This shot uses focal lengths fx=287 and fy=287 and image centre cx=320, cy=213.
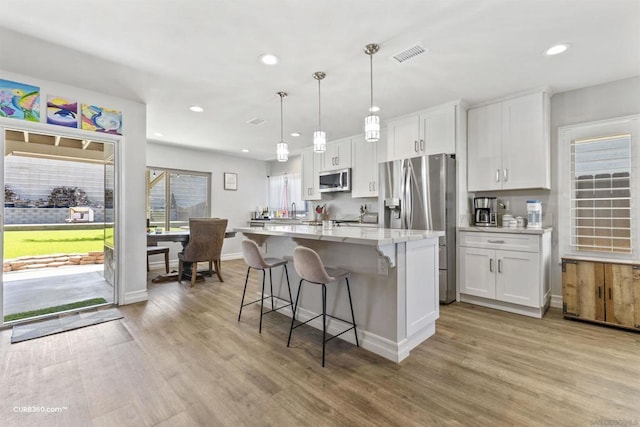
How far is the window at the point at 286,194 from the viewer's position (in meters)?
7.01

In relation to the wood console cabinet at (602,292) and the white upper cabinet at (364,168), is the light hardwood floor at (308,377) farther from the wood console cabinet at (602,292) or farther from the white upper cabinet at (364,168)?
the white upper cabinet at (364,168)

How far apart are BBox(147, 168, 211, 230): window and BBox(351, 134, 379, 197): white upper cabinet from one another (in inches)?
141

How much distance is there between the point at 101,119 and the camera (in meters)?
3.34

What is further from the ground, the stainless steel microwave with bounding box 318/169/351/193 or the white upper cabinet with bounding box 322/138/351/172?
the white upper cabinet with bounding box 322/138/351/172

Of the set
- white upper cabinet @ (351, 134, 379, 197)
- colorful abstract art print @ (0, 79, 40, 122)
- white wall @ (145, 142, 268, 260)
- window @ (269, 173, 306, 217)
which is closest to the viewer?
colorful abstract art print @ (0, 79, 40, 122)

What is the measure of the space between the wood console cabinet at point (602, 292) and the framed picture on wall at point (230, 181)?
6.39 meters

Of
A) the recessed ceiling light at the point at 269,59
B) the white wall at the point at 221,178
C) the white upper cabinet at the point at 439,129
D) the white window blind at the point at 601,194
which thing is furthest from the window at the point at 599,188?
the white wall at the point at 221,178

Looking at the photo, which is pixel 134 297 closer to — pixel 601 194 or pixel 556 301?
pixel 556 301

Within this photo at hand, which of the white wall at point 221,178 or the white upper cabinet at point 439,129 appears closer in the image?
the white upper cabinet at point 439,129

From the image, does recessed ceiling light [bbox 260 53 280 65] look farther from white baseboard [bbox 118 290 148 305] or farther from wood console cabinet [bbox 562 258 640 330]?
wood console cabinet [bbox 562 258 640 330]

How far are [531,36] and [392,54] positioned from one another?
109 centimetres

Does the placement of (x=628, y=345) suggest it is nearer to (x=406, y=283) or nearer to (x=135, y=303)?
(x=406, y=283)

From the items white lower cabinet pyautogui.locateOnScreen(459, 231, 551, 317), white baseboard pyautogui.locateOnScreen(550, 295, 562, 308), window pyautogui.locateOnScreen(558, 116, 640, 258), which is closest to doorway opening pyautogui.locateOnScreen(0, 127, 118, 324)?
white lower cabinet pyautogui.locateOnScreen(459, 231, 551, 317)

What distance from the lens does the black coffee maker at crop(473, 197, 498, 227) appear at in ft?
12.0
